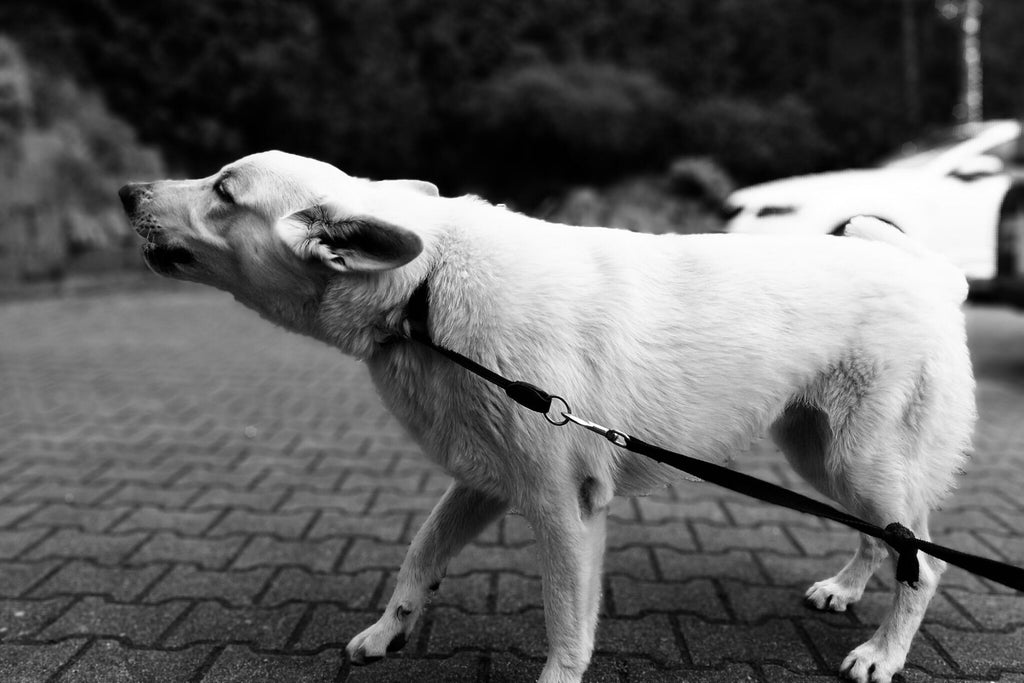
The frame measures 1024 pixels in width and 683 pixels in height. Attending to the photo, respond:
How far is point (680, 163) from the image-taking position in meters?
17.8

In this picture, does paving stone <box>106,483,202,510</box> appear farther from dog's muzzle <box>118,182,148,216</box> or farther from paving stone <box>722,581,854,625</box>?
paving stone <box>722,581,854,625</box>

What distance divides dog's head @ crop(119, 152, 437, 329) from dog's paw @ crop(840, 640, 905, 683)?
6.05 feet

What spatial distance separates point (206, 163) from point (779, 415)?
16.9m

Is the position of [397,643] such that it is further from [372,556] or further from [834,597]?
[834,597]

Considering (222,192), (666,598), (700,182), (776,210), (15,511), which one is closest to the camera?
(222,192)

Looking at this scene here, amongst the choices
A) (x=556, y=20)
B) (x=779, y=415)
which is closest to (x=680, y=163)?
(x=556, y=20)

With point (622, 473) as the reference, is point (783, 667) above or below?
below

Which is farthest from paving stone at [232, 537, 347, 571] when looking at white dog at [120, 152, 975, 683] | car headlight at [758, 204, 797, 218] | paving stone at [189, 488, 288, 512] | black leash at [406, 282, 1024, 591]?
car headlight at [758, 204, 797, 218]

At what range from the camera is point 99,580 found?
312 cm

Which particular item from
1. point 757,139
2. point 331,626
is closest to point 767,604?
point 331,626

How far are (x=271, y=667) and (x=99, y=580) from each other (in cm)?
103

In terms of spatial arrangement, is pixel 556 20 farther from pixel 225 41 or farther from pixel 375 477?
pixel 375 477

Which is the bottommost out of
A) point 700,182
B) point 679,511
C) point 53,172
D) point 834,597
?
point 700,182

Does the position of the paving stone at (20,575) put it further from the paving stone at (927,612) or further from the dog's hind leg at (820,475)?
the paving stone at (927,612)
